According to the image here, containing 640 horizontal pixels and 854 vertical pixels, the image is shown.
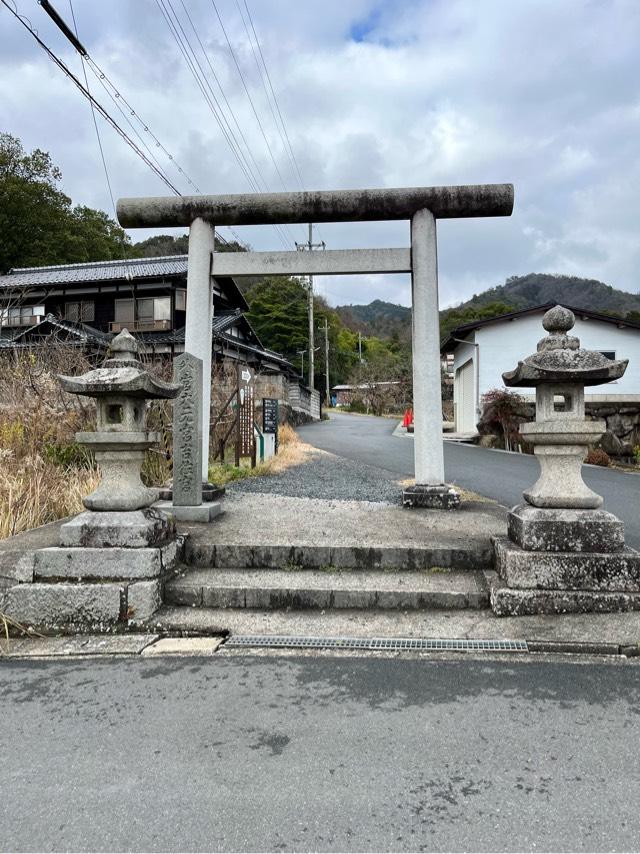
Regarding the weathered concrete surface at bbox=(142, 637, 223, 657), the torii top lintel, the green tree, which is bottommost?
the weathered concrete surface at bbox=(142, 637, 223, 657)

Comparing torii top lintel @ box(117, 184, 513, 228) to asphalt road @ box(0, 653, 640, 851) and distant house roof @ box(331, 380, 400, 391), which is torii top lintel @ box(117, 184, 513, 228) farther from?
distant house roof @ box(331, 380, 400, 391)

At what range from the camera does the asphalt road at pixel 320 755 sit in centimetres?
177

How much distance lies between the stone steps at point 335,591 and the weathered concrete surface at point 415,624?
59 millimetres

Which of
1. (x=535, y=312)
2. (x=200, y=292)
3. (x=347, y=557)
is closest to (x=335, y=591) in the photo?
(x=347, y=557)

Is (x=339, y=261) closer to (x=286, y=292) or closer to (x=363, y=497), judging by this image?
(x=363, y=497)

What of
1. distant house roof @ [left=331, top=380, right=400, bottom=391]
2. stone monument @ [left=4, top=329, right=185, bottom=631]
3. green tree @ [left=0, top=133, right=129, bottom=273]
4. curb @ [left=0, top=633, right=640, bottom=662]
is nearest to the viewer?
curb @ [left=0, top=633, right=640, bottom=662]

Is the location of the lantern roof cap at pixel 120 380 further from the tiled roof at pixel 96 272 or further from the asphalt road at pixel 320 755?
the tiled roof at pixel 96 272

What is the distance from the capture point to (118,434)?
397 centimetres

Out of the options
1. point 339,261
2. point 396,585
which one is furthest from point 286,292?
point 396,585

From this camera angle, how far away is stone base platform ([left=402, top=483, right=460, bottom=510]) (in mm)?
5902

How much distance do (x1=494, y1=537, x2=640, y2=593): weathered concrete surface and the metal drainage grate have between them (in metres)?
0.54

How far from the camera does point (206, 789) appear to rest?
1977 millimetres

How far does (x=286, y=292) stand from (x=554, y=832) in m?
45.4

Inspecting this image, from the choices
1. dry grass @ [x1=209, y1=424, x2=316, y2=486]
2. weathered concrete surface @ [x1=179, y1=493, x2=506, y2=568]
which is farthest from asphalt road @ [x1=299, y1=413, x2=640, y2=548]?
weathered concrete surface @ [x1=179, y1=493, x2=506, y2=568]
